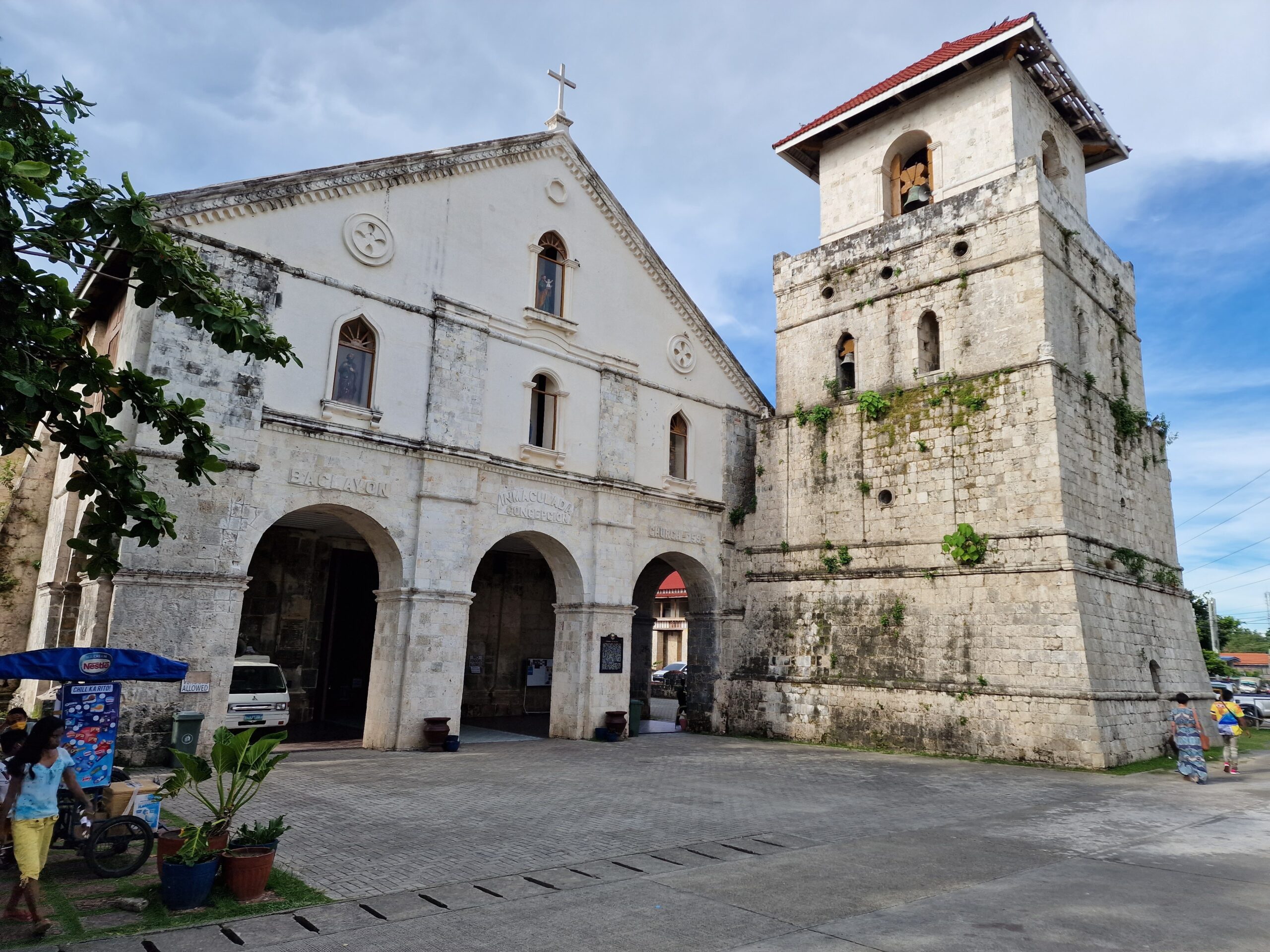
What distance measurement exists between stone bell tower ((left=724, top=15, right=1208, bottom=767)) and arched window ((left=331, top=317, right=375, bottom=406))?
1091cm

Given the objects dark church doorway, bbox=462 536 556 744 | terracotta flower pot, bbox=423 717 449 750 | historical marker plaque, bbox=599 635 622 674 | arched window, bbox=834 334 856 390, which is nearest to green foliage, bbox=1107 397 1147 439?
arched window, bbox=834 334 856 390

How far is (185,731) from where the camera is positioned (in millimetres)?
13039

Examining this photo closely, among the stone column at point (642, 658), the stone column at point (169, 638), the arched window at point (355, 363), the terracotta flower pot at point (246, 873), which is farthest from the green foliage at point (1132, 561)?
the stone column at point (169, 638)

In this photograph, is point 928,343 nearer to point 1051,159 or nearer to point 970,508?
point 970,508

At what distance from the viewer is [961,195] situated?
19922 mm

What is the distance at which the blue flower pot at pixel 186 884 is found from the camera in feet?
21.6

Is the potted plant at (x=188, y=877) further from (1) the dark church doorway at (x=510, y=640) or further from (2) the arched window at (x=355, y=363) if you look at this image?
(1) the dark church doorway at (x=510, y=640)

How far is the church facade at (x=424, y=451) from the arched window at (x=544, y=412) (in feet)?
0.17

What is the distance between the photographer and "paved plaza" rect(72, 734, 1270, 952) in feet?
20.9

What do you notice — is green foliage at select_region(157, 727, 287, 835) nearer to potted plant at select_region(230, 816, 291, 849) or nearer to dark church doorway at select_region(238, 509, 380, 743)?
potted plant at select_region(230, 816, 291, 849)

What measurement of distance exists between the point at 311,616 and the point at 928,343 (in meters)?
16.7

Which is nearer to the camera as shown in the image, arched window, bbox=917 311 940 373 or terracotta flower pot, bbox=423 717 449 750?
terracotta flower pot, bbox=423 717 449 750

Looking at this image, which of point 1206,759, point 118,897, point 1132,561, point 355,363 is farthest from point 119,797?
point 1206,759

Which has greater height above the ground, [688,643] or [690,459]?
[690,459]
